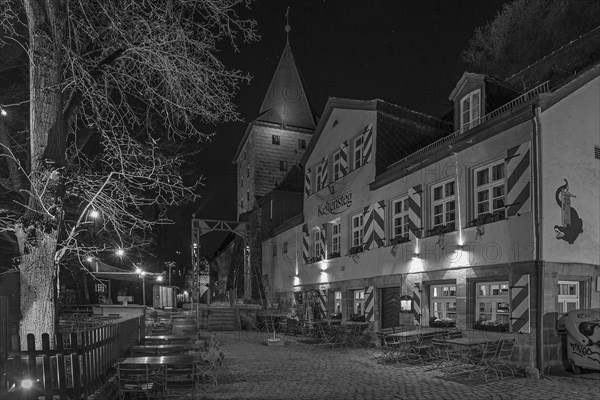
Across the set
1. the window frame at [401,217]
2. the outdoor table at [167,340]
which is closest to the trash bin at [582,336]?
the window frame at [401,217]

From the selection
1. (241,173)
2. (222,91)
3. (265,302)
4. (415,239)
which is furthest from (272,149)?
(222,91)

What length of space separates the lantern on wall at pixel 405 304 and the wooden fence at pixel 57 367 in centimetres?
986

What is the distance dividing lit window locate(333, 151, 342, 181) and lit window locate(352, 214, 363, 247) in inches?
86.2

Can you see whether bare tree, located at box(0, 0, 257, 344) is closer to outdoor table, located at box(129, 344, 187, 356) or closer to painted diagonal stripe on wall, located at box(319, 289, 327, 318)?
outdoor table, located at box(129, 344, 187, 356)

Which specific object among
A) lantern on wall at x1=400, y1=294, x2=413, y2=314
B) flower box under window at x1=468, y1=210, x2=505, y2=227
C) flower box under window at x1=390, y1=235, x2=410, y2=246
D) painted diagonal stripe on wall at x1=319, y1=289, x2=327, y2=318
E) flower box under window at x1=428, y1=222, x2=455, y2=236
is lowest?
painted diagonal stripe on wall at x1=319, y1=289, x2=327, y2=318

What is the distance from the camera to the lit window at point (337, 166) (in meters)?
21.5

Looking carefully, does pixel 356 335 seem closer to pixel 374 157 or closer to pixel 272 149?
pixel 374 157

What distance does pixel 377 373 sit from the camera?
11516 mm

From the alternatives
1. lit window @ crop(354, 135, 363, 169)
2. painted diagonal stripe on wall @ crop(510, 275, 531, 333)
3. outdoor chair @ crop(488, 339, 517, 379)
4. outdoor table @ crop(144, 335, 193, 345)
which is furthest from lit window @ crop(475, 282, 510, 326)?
lit window @ crop(354, 135, 363, 169)

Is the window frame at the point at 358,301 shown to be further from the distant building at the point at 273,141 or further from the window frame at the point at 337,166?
the distant building at the point at 273,141

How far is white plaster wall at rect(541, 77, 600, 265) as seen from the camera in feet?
37.2

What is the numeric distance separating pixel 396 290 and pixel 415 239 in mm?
2624

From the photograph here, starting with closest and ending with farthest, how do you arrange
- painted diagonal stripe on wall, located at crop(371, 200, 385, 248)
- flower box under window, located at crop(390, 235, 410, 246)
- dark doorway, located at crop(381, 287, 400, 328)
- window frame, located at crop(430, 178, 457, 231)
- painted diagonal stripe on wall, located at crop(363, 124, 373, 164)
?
window frame, located at crop(430, 178, 457, 231)
flower box under window, located at crop(390, 235, 410, 246)
dark doorway, located at crop(381, 287, 400, 328)
painted diagonal stripe on wall, located at crop(371, 200, 385, 248)
painted diagonal stripe on wall, located at crop(363, 124, 373, 164)

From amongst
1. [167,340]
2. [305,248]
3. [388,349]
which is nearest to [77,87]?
[167,340]
